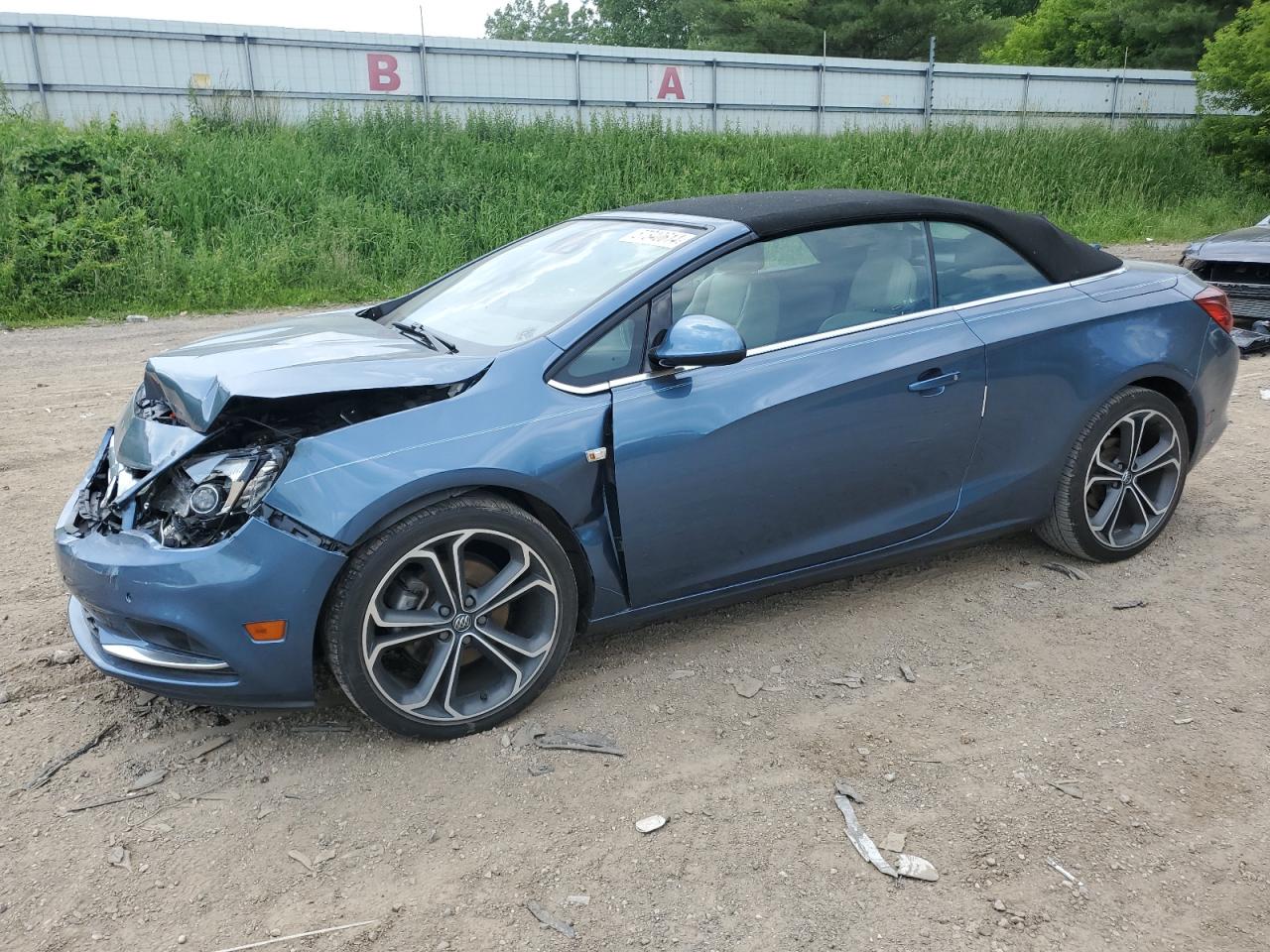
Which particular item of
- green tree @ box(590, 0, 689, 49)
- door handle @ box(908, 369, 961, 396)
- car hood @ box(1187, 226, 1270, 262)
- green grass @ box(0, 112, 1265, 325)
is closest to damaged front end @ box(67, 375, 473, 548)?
door handle @ box(908, 369, 961, 396)

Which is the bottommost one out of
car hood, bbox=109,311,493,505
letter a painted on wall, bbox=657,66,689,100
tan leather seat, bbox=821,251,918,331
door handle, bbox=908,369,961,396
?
door handle, bbox=908,369,961,396

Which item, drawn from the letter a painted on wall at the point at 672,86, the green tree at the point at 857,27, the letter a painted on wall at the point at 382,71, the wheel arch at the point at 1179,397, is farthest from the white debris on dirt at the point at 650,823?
the green tree at the point at 857,27

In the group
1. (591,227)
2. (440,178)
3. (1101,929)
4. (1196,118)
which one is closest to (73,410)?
(591,227)

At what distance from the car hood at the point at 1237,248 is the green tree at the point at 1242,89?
13.5m

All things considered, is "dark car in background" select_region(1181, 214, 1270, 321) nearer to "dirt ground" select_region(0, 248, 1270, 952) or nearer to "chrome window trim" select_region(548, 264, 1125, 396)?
"chrome window trim" select_region(548, 264, 1125, 396)

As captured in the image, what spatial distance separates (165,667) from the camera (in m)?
2.90

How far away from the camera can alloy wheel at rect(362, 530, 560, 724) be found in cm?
299

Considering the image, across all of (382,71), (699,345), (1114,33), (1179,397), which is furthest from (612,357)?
(1114,33)

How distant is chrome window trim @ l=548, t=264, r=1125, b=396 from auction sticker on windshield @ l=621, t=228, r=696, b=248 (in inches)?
18.9

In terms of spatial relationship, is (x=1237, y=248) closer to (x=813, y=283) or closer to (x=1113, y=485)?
(x=1113, y=485)

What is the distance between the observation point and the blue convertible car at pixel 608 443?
2.87 metres

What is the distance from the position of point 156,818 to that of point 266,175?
12612 millimetres

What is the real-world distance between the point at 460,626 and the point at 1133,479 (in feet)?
9.67

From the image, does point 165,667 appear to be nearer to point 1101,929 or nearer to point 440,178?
point 1101,929
